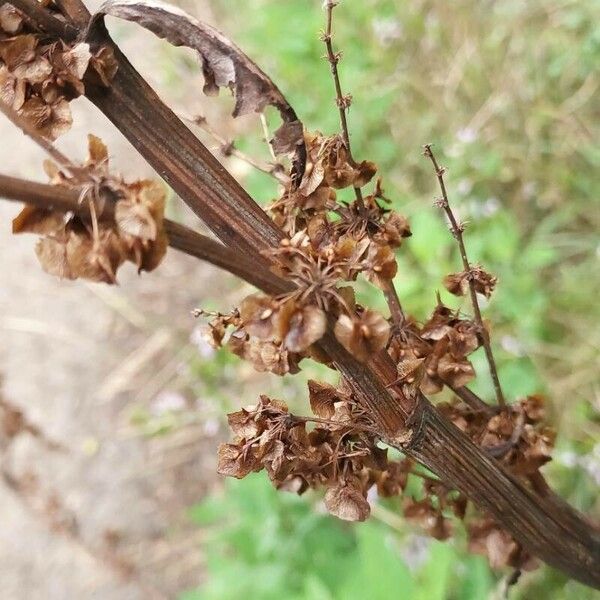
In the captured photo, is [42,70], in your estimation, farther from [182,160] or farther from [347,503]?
[347,503]

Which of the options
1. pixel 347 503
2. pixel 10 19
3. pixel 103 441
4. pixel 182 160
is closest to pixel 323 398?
pixel 347 503

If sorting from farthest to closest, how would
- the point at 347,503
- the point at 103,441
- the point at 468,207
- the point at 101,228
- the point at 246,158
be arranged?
the point at 103,441
the point at 468,207
the point at 246,158
the point at 347,503
the point at 101,228

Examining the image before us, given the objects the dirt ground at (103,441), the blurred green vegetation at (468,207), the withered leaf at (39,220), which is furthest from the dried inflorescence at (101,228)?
the dirt ground at (103,441)

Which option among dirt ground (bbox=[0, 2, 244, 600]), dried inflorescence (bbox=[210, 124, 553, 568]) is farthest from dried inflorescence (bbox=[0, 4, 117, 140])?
dirt ground (bbox=[0, 2, 244, 600])

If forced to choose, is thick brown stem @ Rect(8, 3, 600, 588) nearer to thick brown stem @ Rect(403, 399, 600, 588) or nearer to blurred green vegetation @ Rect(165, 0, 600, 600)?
thick brown stem @ Rect(403, 399, 600, 588)

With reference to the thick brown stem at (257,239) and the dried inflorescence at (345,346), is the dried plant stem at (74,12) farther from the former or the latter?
the dried inflorescence at (345,346)
